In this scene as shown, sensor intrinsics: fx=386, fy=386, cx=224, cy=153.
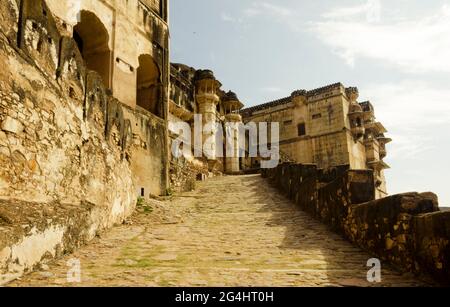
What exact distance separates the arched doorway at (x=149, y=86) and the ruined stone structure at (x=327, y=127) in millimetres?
18274

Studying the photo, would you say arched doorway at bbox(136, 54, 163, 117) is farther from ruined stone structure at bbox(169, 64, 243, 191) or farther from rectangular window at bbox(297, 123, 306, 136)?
rectangular window at bbox(297, 123, 306, 136)

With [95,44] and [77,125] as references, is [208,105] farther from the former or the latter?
[77,125]

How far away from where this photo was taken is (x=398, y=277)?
4324 millimetres

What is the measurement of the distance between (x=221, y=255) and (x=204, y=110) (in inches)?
842

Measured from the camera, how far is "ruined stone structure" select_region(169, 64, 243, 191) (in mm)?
23953

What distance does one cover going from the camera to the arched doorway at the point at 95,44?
1264 cm

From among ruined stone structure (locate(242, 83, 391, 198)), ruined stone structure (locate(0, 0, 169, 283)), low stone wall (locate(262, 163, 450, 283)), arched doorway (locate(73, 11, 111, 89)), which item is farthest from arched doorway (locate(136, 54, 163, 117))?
ruined stone structure (locate(242, 83, 391, 198))

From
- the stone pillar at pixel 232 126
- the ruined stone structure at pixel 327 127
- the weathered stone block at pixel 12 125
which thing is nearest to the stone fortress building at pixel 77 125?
the weathered stone block at pixel 12 125

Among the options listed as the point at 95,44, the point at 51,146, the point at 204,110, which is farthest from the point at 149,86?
the point at 204,110

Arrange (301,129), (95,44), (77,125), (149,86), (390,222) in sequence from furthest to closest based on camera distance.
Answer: (301,129) < (149,86) < (95,44) < (77,125) < (390,222)

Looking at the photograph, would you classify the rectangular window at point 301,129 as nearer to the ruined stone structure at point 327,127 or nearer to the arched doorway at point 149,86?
Result: the ruined stone structure at point 327,127

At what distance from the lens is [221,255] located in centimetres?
555

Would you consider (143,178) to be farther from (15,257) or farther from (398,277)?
(398,277)
